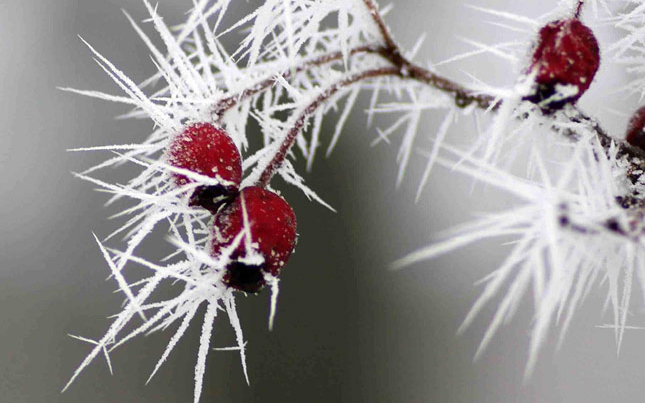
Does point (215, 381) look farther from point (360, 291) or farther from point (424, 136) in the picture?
point (424, 136)

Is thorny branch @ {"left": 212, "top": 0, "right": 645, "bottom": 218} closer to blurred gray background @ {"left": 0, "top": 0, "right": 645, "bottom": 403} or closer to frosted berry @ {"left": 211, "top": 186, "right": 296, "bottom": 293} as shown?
frosted berry @ {"left": 211, "top": 186, "right": 296, "bottom": 293}

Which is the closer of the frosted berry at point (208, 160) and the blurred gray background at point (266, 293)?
the frosted berry at point (208, 160)

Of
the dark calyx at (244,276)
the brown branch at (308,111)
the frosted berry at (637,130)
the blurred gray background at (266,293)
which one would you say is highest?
the frosted berry at (637,130)

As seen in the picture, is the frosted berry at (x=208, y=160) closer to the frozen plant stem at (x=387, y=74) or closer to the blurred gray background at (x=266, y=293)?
the frozen plant stem at (x=387, y=74)

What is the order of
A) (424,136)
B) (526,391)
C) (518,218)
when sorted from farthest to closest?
(526,391) < (424,136) < (518,218)

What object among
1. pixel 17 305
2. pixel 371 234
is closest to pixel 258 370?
pixel 371 234

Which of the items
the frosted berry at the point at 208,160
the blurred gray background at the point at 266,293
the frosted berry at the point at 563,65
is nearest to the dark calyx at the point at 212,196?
the frosted berry at the point at 208,160

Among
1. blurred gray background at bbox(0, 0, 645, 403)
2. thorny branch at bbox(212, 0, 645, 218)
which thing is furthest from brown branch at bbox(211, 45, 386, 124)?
blurred gray background at bbox(0, 0, 645, 403)
